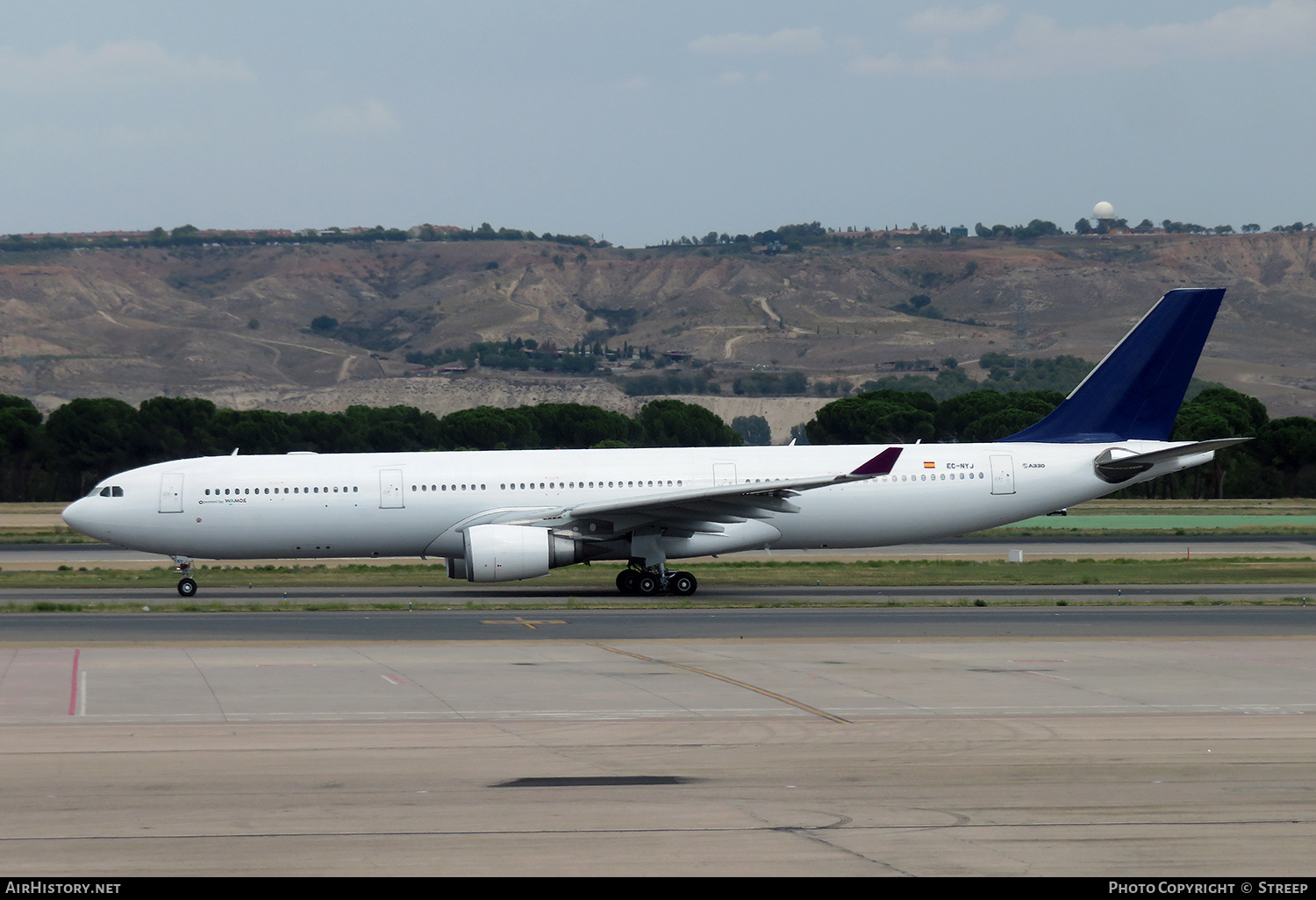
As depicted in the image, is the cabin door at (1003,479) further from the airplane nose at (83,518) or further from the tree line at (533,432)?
the tree line at (533,432)

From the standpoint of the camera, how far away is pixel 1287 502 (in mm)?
75688

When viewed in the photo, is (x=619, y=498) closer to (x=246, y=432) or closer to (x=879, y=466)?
(x=879, y=466)

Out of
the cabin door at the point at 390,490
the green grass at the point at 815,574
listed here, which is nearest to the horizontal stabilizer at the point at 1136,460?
the green grass at the point at 815,574

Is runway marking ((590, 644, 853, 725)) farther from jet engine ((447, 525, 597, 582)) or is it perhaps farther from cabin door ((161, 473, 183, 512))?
cabin door ((161, 473, 183, 512))

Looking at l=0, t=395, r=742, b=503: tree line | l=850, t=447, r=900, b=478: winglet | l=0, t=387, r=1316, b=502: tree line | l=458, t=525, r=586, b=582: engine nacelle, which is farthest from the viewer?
l=0, t=395, r=742, b=503: tree line

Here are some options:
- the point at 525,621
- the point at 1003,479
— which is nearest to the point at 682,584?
the point at 525,621

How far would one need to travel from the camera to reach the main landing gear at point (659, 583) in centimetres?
3525

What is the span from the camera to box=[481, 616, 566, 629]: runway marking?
28594 mm

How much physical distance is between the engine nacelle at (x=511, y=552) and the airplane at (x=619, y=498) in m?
0.04

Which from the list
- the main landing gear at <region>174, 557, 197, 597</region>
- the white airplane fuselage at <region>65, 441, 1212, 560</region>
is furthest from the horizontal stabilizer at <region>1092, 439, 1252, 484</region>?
the main landing gear at <region>174, 557, 197, 597</region>

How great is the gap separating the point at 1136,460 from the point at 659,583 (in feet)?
41.7

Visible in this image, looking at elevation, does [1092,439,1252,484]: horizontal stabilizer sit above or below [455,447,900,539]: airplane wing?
above

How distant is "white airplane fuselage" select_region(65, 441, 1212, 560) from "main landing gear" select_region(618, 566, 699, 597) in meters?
0.57
